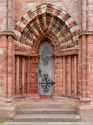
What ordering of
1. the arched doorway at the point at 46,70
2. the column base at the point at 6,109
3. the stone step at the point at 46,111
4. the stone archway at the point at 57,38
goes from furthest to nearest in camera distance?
the arched doorway at the point at 46,70
the stone archway at the point at 57,38
the stone step at the point at 46,111
the column base at the point at 6,109

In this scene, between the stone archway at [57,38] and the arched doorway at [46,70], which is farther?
the arched doorway at [46,70]

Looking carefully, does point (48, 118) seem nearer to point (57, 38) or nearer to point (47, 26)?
point (57, 38)

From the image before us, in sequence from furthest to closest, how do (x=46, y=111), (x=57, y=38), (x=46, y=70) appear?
1. (x=46, y=70)
2. (x=57, y=38)
3. (x=46, y=111)

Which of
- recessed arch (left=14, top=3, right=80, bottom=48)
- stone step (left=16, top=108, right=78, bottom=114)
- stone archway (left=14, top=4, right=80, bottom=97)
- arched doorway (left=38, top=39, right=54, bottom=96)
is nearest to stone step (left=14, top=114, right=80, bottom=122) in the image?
stone step (left=16, top=108, right=78, bottom=114)

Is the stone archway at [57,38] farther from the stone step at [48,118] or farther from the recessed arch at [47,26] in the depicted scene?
the stone step at [48,118]

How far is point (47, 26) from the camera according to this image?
14445 millimetres

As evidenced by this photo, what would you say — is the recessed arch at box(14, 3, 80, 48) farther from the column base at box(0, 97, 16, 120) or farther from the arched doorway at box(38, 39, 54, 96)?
the column base at box(0, 97, 16, 120)

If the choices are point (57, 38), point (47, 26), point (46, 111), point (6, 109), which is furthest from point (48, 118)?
point (47, 26)

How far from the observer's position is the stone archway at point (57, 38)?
13.9 metres

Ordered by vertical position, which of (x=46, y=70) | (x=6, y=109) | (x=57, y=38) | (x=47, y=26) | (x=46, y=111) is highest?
(x=47, y=26)

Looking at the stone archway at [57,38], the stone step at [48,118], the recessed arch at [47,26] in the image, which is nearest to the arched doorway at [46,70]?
the stone archway at [57,38]

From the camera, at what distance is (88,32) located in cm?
1301

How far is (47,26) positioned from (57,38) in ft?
2.05

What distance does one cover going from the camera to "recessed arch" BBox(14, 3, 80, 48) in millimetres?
13922
